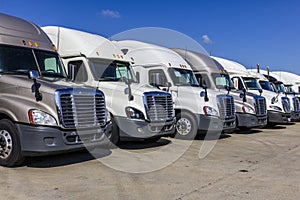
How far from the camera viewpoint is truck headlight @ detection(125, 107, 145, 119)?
7870 mm

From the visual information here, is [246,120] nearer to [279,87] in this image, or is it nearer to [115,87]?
[115,87]

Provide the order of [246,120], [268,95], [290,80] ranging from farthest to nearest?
[290,80] → [268,95] → [246,120]

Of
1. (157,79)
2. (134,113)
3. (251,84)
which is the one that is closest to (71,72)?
(134,113)

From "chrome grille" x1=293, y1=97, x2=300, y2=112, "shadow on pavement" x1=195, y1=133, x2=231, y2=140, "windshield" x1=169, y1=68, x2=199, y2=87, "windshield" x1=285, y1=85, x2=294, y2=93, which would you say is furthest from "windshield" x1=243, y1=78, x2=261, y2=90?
"windshield" x1=285, y1=85, x2=294, y2=93

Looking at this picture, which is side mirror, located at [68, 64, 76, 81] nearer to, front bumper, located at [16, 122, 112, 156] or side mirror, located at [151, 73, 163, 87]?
front bumper, located at [16, 122, 112, 156]

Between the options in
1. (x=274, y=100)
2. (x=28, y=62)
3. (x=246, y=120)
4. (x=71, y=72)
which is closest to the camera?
(x=28, y=62)

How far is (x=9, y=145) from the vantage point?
5.94 m

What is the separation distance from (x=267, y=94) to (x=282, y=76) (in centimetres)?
1003

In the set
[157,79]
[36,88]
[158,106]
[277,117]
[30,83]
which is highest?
[157,79]

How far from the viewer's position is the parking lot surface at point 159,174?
4828mm

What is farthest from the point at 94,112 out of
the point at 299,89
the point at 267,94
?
the point at 299,89

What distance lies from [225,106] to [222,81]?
3096mm

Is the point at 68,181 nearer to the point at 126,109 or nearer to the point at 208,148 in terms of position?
the point at 126,109

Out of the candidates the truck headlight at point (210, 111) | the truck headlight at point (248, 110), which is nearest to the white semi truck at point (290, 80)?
the truck headlight at point (248, 110)
